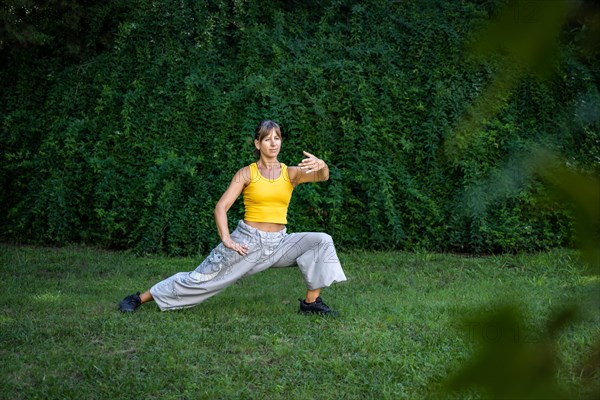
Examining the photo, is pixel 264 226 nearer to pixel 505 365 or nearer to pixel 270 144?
pixel 270 144

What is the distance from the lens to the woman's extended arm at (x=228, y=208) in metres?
5.35

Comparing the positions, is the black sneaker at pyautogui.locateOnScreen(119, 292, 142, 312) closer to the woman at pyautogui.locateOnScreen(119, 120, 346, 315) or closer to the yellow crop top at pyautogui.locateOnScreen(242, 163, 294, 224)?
the woman at pyautogui.locateOnScreen(119, 120, 346, 315)

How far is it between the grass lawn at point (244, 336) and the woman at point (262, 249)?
0.17 m

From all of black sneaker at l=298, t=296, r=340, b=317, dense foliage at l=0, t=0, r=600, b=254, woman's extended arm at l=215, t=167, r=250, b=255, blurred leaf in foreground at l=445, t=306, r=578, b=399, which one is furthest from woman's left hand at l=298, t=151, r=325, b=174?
blurred leaf in foreground at l=445, t=306, r=578, b=399

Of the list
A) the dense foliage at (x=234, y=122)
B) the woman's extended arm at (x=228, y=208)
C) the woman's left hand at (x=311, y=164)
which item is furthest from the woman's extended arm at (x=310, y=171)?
the dense foliage at (x=234, y=122)

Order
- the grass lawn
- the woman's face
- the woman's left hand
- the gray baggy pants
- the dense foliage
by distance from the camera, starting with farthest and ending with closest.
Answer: the dense foliage < the woman's face < the gray baggy pants < the woman's left hand < the grass lawn

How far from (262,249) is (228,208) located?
40 cm

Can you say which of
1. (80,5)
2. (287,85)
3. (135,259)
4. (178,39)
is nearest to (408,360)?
(135,259)

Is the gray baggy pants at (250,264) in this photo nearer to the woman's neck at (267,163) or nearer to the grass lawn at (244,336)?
the grass lawn at (244,336)

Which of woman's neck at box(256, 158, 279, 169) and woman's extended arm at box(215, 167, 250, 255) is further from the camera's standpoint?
woman's neck at box(256, 158, 279, 169)

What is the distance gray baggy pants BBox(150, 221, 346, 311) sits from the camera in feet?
18.1

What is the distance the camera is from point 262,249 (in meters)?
5.57

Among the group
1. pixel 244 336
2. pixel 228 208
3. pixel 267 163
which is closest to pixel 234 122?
pixel 267 163

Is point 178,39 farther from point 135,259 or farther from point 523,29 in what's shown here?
point 523,29
